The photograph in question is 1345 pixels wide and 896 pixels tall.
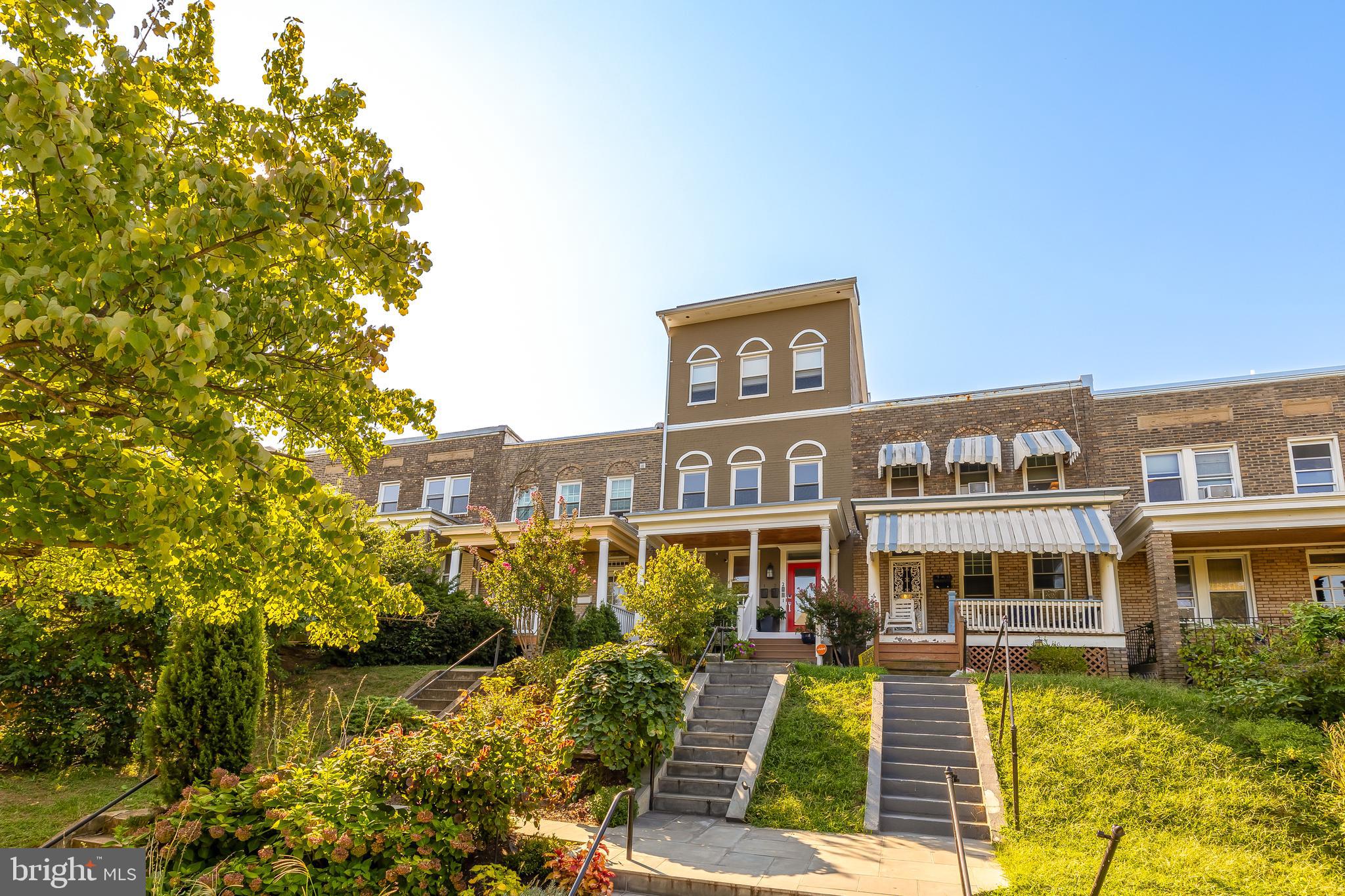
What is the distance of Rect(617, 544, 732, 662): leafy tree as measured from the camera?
1495 cm

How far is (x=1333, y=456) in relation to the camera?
18.3 metres

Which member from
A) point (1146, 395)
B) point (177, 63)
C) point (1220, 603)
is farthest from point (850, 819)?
point (1146, 395)

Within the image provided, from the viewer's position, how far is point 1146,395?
20.0 meters

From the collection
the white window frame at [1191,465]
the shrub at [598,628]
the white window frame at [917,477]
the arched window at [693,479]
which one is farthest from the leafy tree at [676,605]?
A: the white window frame at [1191,465]

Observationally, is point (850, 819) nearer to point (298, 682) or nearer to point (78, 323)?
point (78, 323)

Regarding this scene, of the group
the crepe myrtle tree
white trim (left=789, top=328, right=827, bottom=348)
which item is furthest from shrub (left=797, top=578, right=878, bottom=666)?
the crepe myrtle tree

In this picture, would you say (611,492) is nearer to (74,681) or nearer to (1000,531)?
(1000,531)

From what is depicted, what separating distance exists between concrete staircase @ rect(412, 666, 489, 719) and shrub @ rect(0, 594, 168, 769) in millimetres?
4598

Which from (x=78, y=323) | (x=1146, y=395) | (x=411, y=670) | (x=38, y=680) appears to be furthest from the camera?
(x=1146, y=395)

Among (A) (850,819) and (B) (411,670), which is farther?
(B) (411,670)

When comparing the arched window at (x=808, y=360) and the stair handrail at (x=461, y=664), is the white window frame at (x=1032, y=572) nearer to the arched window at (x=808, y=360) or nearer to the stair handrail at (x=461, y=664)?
the arched window at (x=808, y=360)

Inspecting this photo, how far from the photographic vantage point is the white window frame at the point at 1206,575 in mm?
18297

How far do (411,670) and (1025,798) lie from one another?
12679mm

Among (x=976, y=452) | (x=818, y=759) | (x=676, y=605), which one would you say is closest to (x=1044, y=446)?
(x=976, y=452)
